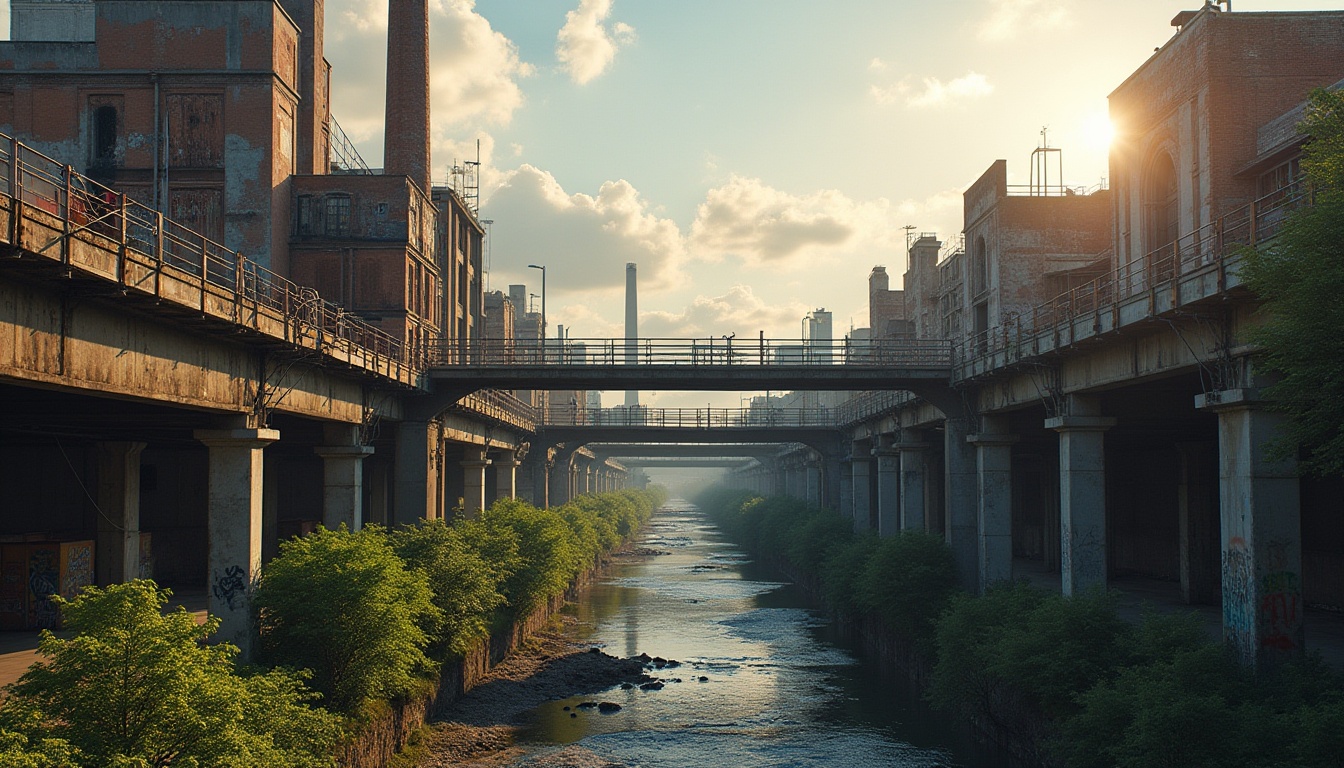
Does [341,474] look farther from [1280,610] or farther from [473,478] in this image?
[1280,610]

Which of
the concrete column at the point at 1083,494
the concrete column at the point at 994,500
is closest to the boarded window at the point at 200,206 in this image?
the concrete column at the point at 994,500

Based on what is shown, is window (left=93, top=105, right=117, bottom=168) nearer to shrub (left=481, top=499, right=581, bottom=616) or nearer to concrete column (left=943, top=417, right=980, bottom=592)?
shrub (left=481, top=499, right=581, bottom=616)

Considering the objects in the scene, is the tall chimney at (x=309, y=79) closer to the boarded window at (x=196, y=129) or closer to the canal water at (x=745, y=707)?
the boarded window at (x=196, y=129)

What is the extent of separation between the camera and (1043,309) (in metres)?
42.2

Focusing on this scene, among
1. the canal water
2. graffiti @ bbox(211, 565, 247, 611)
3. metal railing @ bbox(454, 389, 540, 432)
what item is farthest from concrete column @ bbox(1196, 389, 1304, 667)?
metal railing @ bbox(454, 389, 540, 432)

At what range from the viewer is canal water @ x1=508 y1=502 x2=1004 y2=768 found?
26.7m

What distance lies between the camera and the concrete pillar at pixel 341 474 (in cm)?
3231

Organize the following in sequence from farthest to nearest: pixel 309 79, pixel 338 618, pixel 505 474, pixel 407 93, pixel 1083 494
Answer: pixel 505 474
pixel 407 93
pixel 309 79
pixel 1083 494
pixel 338 618

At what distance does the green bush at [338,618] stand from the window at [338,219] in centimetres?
2713

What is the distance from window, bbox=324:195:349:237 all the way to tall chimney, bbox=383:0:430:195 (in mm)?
8930

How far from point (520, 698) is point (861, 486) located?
35.2 m

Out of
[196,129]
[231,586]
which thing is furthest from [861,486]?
[231,586]

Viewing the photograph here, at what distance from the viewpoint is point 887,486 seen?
2256 inches

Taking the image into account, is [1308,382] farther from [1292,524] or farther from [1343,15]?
[1343,15]
